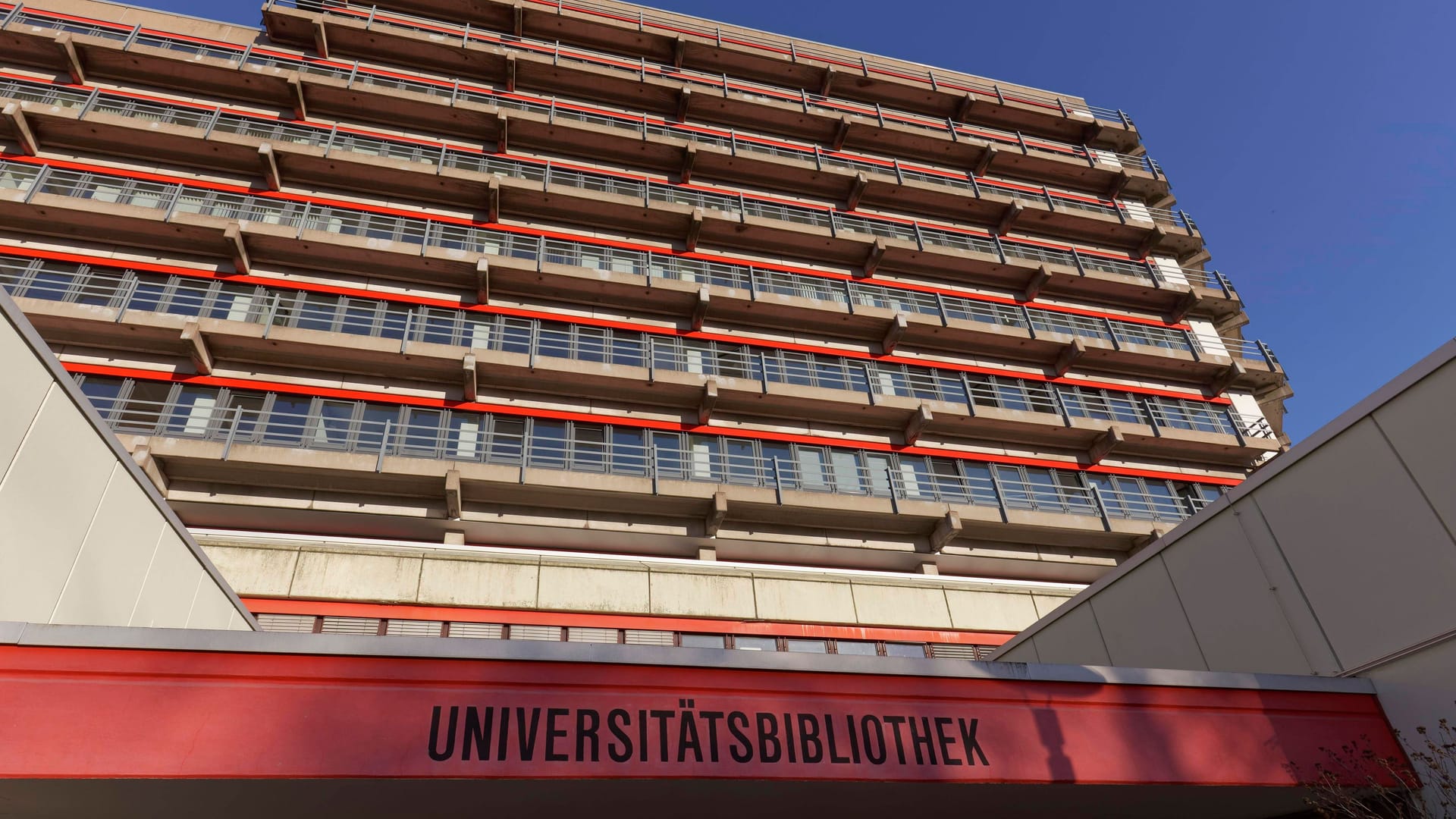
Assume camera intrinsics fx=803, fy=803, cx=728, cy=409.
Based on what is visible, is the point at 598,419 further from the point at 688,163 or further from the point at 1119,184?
the point at 1119,184

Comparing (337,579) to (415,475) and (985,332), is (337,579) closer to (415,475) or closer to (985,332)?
(415,475)

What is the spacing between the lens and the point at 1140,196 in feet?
132

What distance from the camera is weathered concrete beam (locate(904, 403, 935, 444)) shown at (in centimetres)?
2592

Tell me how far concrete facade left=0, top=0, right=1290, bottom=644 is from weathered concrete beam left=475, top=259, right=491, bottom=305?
239 mm

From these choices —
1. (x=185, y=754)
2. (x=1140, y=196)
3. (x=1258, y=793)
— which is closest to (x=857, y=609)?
(x=1258, y=793)

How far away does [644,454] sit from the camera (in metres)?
23.9

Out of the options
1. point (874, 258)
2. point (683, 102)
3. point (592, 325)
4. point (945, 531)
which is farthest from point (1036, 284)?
point (592, 325)

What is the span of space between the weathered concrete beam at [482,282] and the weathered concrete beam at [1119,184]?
30.4 m

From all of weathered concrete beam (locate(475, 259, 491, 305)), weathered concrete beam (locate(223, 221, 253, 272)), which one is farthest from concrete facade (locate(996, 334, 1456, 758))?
weathered concrete beam (locate(223, 221, 253, 272))

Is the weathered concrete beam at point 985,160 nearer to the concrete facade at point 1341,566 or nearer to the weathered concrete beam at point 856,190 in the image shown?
the weathered concrete beam at point 856,190

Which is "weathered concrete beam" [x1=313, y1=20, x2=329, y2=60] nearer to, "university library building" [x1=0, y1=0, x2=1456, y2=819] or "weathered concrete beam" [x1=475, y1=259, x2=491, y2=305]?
"university library building" [x1=0, y1=0, x2=1456, y2=819]

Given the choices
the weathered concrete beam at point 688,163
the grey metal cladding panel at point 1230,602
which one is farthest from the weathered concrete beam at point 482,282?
the grey metal cladding panel at point 1230,602

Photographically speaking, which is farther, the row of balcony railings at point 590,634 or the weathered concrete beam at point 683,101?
the weathered concrete beam at point 683,101

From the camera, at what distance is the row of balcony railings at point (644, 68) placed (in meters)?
34.1
